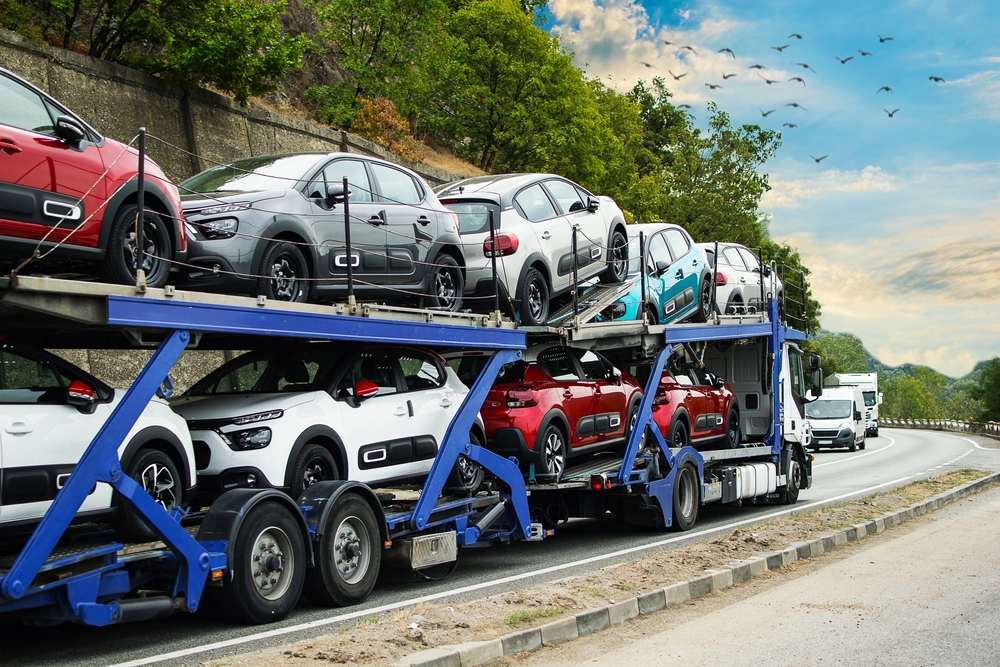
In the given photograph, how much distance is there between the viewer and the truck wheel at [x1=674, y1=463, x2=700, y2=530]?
43.9 feet

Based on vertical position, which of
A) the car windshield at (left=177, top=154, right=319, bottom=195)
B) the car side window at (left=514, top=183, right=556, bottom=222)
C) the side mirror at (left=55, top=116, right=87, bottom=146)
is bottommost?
the side mirror at (left=55, top=116, right=87, bottom=146)

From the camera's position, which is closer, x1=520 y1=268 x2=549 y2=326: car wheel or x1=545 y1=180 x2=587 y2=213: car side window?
x1=520 y1=268 x2=549 y2=326: car wheel

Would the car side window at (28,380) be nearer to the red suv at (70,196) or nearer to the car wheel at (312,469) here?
the red suv at (70,196)

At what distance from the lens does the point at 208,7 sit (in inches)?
731

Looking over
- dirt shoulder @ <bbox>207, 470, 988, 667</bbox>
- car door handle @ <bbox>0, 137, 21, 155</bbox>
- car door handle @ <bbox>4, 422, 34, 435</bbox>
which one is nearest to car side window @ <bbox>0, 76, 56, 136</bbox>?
car door handle @ <bbox>0, 137, 21, 155</bbox>

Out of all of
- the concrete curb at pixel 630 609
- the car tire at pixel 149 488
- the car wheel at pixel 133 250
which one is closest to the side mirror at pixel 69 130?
the car wheel at pixel 133 250

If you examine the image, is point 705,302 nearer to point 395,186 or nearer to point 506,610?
point 395,186

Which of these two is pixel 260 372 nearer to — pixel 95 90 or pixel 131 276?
pixel 131 276

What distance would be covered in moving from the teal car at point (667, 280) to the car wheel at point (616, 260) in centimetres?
20

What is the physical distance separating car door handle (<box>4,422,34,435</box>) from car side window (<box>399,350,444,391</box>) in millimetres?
3930

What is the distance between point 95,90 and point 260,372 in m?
10.5

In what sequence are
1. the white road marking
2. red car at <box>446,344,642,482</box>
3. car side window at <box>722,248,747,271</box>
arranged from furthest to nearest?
1. car side window at <box>722,248,747,271</box>
2. red car at <box>446,344,642,482</box>
3. the white road marking

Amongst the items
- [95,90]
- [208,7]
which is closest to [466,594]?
[95,90]

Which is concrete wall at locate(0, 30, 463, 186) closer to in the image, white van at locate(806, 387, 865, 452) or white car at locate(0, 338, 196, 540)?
white car at locate(0, 338, 196, 540)
